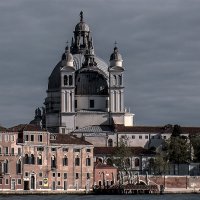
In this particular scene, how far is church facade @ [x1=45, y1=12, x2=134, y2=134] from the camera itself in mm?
152375

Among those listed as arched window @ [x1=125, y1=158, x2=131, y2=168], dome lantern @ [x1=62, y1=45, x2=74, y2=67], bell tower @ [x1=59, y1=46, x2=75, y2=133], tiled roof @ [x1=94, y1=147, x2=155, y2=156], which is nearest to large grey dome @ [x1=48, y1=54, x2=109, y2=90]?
dome lantern @ [x1=62, y1=45, x2=74, y2=67]

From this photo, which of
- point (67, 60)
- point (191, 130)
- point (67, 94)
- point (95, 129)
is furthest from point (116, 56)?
point (191, 130)

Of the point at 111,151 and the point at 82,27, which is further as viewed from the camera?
the point at 82,27

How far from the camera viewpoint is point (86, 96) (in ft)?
508

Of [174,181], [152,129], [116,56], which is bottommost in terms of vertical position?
[174,181]

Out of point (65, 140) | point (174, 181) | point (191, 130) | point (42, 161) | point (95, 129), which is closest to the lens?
point (42, 161)

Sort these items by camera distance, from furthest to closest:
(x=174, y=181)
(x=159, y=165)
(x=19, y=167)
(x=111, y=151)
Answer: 1. (x=111, y=151)
2. (x=159, y=165)
3. (x=174, y=181)
4. (x=19, y=167)

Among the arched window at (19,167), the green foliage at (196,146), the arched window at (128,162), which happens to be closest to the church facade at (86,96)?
the green foliage at (196,146)

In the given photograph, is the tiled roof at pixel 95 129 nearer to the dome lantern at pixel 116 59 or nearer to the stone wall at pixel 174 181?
the dome lantern at pixel 116 59

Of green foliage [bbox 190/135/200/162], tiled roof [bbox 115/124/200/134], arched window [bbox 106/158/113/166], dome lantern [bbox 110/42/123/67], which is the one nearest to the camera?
arched window [bbox 106/158/113/166]

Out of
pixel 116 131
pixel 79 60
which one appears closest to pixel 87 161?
pixel 116 131

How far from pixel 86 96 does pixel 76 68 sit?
5189mm

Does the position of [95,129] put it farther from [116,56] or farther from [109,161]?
[109,161]

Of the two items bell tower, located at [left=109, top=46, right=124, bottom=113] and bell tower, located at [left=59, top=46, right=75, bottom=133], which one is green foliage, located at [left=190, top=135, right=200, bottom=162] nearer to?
bell tower, located at [left=109, top=46, right=124, bottom=113]
